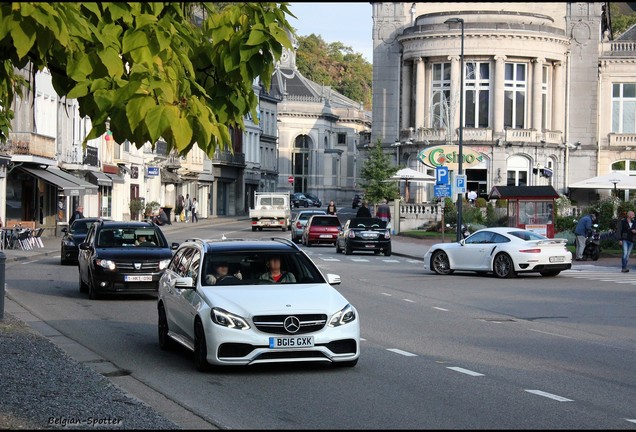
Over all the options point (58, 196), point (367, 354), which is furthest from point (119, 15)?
point (58, 196)

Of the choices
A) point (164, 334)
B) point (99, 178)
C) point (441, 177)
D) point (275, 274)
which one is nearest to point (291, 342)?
point (275, 274)

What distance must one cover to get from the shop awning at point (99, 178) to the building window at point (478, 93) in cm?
2796

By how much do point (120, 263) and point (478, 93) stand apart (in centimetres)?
5986

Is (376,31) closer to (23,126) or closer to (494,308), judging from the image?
(23,126)

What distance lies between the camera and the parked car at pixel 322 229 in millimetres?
51562

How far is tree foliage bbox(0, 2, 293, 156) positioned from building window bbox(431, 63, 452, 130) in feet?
235

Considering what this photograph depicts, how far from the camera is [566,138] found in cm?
8456

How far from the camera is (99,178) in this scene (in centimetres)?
6384

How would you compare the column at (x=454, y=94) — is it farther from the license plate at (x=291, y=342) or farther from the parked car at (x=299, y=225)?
the license plate at (x=291, y=342)

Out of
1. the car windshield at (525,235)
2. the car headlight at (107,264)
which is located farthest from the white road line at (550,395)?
the car windshield at (525,235)

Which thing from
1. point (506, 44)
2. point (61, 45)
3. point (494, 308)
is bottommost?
point (494, 308)

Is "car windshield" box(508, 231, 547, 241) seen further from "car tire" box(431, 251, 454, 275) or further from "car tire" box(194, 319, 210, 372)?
"car tire" box(194, 319, 210, 372)

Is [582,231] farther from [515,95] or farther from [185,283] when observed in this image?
[515,95]

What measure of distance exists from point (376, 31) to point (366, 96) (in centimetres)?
9186
